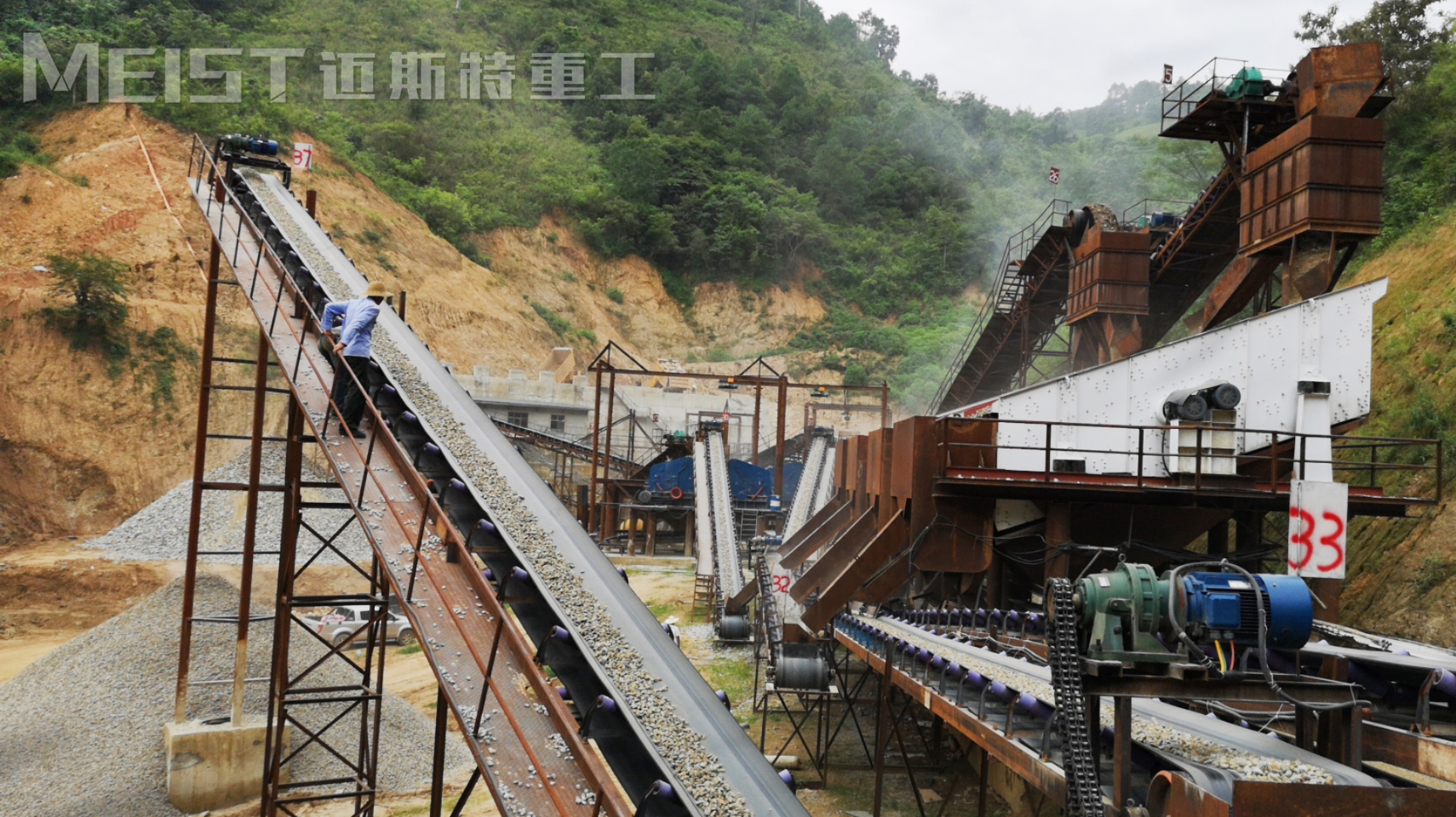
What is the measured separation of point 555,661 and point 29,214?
42129mm

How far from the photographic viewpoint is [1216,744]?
558 centimetres

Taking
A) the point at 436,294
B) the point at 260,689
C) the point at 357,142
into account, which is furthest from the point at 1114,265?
the point at 357,142

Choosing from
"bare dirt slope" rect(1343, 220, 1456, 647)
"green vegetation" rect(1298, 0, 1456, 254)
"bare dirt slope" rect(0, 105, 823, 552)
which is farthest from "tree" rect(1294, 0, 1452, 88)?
"bare dirt slope" rect(0, 105, 823, 552)

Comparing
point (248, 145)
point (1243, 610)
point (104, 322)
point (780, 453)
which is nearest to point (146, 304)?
point (104, 322)

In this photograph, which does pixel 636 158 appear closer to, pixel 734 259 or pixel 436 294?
pixel 734 259

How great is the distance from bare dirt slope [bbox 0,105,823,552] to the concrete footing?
16.6m

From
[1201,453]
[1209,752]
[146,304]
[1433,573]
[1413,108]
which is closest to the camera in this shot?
[1209,752]

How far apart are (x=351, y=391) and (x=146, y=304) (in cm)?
3357

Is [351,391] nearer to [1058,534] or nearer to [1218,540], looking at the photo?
[1058,534]

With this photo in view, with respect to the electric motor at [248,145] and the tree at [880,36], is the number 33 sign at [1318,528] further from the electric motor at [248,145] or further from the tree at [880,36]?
the tree at [880,36]

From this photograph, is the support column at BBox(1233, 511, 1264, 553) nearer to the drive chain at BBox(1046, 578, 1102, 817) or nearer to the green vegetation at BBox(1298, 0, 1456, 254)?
the drive chain at BBox(1046, 578, 1102, 817)

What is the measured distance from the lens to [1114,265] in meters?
19.5

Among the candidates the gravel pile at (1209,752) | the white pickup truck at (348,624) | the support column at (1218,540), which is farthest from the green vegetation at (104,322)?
the gravel pile at (1209,752)

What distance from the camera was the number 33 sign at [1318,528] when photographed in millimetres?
8875
